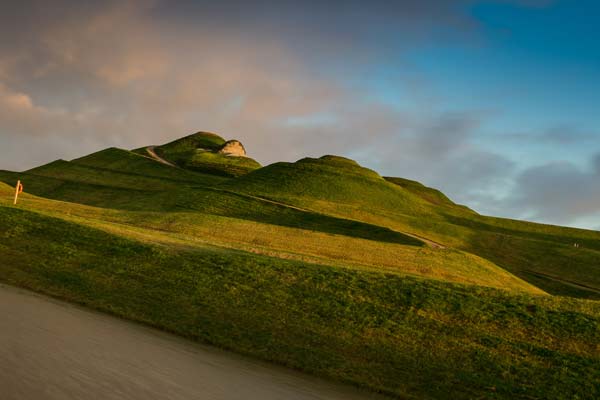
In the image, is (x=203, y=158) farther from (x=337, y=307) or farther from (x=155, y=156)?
(x=337, y=307)

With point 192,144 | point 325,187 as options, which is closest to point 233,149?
point 192,144

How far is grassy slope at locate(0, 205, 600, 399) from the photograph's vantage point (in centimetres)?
1734

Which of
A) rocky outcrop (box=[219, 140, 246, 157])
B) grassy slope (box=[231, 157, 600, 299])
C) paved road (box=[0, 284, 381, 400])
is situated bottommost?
paved road (box=[0, 284, 381, 400])

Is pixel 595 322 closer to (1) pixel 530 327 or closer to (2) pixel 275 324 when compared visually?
(1) pixel 530 327

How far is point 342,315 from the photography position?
2172 centimetres

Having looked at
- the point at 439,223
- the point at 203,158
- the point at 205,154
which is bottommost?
the point at 439,223

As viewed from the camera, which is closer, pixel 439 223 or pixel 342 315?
pixel 342 315

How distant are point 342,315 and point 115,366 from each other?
1082cm

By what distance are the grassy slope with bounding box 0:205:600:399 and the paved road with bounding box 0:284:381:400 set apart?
1.50m

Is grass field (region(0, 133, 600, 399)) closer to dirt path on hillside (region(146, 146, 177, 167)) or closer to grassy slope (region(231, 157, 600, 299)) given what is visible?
grassy slope (region(231, 157, 600, 299))

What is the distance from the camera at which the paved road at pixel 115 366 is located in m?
11.2

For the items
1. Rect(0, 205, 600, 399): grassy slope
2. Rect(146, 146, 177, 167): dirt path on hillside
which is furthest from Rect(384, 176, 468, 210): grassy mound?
Rect(0, 205, 600, 399): grassy slope

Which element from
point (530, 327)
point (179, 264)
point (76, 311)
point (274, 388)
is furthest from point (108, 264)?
point (530, 327)

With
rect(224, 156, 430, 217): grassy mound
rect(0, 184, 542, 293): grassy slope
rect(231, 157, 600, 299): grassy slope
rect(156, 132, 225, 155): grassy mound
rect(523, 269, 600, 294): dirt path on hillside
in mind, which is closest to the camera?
rect(0, 184, 542, 293): grassy slope
